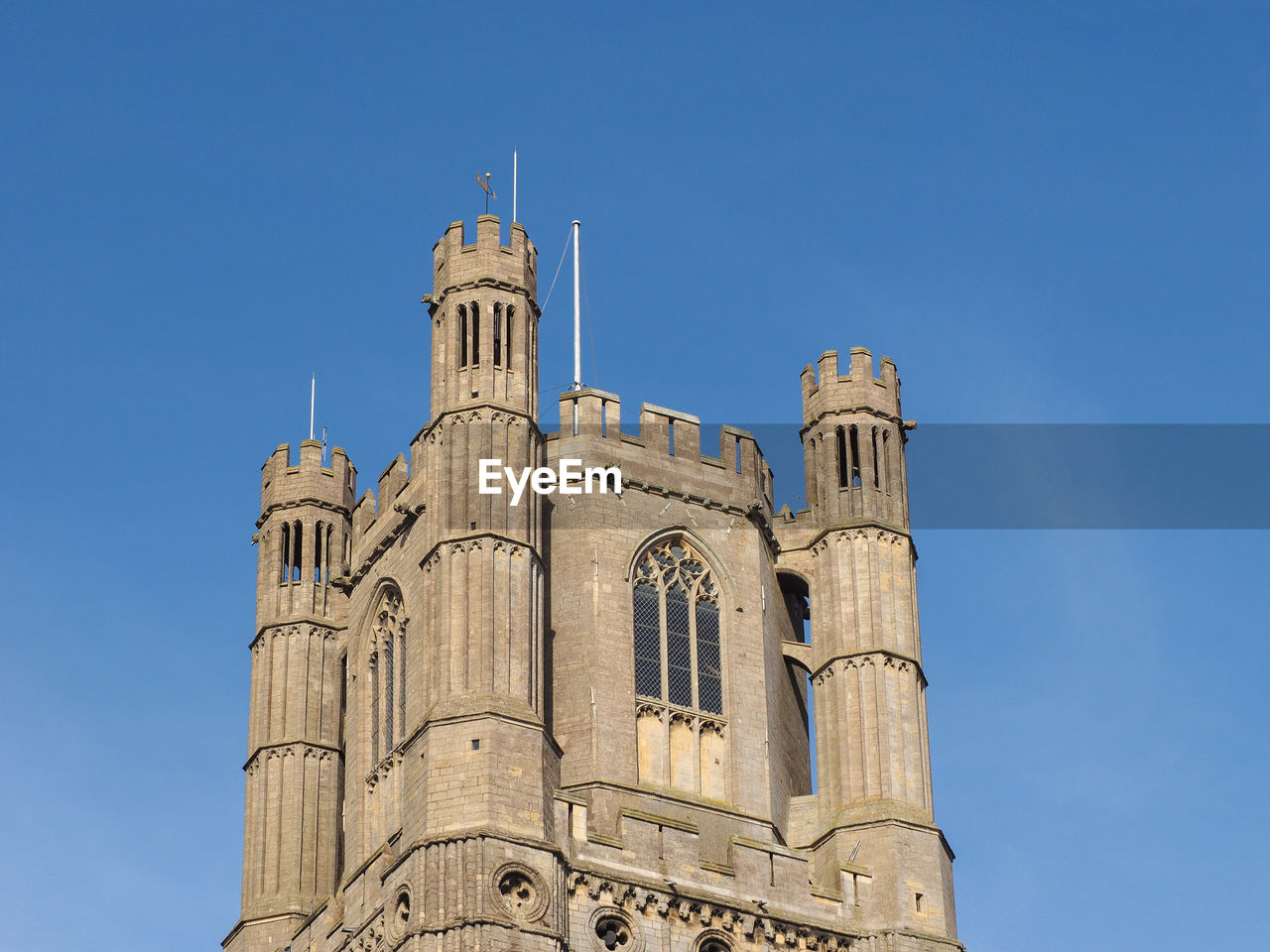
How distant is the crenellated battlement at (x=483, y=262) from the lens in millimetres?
58094

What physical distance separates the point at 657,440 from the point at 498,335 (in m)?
3.94

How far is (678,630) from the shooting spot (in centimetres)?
5791

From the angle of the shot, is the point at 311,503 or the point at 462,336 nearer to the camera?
the point at 462,336

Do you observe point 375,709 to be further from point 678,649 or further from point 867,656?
point 867,656

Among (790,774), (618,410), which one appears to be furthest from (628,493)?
(790,774)

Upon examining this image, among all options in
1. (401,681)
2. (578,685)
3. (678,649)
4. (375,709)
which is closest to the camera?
(578,685)

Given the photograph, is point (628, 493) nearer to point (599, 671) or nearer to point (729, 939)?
point (599, 671)

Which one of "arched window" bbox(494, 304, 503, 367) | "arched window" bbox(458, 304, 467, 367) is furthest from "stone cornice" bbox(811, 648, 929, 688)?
"arched window" bbox(458, 304, 467, 367)

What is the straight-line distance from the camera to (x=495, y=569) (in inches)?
2144

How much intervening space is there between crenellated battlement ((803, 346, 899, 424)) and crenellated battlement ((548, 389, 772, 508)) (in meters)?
1.54

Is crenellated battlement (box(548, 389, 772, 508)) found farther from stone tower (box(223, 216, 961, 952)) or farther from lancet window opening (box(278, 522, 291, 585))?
lancet window opening (box(278, 522, 291, 585))

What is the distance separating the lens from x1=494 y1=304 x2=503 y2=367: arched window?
57250 millimetres

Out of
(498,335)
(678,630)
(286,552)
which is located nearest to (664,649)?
(678,630)

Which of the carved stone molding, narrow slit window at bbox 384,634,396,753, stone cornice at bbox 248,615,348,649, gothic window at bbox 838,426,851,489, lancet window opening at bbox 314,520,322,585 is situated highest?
gothic window at bbox 838,426,851,489
